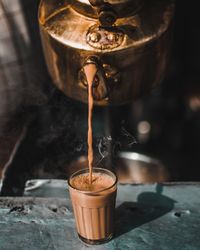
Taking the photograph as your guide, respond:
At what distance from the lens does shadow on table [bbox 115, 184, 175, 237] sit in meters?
2.11

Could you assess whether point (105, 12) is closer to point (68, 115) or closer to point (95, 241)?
point (95, 241)

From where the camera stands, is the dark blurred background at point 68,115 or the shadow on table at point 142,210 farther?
the dark blurred background at point 68,115

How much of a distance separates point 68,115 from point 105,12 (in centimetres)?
106

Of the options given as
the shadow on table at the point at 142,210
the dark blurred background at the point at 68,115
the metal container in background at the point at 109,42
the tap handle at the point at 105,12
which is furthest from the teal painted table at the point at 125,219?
the tap handle at the point at 105,12

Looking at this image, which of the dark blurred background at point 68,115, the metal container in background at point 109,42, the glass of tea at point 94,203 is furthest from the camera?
the dark blurred background at point 68,115

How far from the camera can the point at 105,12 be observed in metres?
1.98

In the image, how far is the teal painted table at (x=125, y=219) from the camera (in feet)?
6.51

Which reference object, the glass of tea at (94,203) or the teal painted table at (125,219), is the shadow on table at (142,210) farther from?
the glass of tea at (94,203)

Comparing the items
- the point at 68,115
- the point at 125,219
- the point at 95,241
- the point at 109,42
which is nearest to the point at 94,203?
the point at 95,241

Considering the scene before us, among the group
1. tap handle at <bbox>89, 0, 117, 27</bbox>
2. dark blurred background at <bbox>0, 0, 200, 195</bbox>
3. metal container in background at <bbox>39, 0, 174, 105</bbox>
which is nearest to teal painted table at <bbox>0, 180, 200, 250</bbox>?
dark blurred background at <bbox>0, 0, 200, 195</bbox>

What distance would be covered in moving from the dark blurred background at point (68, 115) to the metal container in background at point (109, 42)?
41 cm

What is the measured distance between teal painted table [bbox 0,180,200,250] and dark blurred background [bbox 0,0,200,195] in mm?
303

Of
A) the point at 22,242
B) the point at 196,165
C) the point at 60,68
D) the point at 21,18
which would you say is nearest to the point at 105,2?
the point at 60,68

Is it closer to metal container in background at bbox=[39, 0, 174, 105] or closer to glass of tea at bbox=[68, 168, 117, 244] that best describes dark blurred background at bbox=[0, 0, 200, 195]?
metal container in background at bbox=[39, 0, 174, 105]
